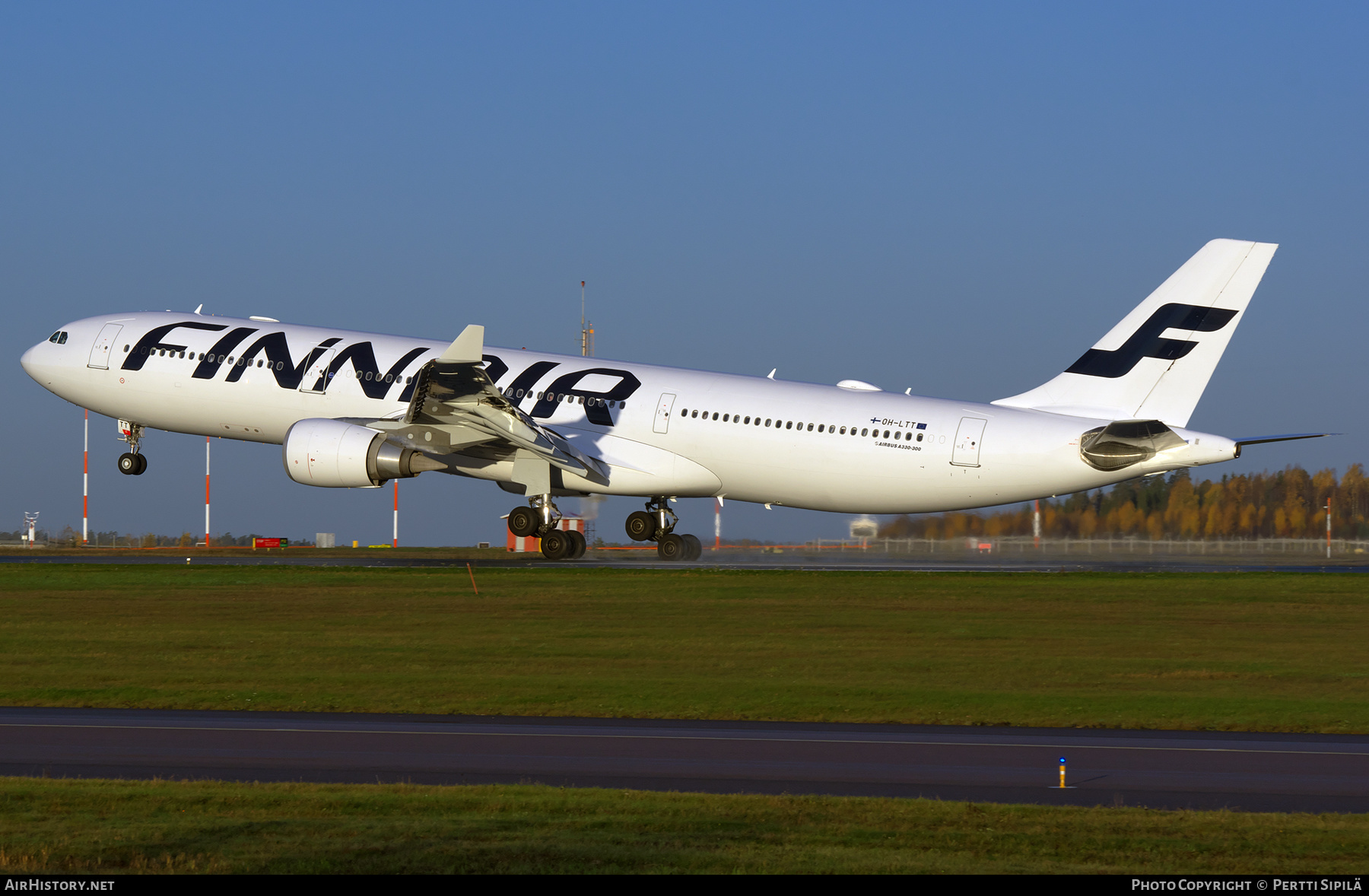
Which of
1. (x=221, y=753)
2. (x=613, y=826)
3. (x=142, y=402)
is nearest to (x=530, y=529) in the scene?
(x=142, y=402)

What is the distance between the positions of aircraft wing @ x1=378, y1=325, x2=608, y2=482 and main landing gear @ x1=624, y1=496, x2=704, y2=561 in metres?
2.99

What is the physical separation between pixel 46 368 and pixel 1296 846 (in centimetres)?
4358

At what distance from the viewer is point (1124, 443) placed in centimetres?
3712

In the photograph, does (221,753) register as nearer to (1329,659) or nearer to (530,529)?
(1329,659)

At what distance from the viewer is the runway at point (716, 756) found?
14859 mm

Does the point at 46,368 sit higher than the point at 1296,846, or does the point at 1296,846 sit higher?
the point at 46,368

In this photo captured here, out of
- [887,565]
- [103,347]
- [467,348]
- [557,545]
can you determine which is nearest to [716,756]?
[467,348]

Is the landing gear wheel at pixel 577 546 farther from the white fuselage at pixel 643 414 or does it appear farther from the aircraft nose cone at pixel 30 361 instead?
the aircraft nose cone at pixel 30 361

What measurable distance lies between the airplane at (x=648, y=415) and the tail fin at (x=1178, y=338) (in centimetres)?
4

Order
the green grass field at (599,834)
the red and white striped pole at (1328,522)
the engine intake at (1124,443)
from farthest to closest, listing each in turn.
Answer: the red and white striped pole at (1328,522) < the engine intake at (1124,443) < the green grass field at (599,834)

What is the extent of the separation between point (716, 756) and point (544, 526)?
85.4 feet

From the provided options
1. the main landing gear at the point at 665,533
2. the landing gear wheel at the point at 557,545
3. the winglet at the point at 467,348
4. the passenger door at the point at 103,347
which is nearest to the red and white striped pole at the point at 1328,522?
the main landing gear at the point at 665,533

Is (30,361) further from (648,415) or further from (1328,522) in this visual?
(1328,522)
